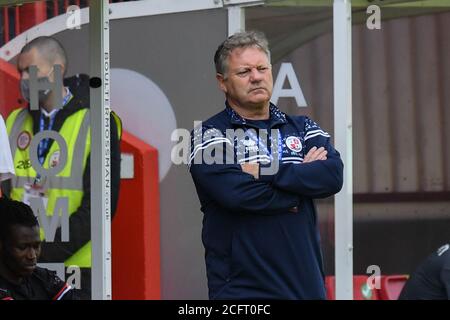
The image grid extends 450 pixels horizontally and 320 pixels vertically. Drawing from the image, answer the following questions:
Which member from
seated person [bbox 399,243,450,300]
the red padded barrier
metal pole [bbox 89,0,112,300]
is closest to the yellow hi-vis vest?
the red padded barrier

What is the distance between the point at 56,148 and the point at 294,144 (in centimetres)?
186

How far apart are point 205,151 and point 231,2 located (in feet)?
5.85

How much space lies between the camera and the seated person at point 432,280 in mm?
5105

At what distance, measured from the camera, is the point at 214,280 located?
4.12 metres

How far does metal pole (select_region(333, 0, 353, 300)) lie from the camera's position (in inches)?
219

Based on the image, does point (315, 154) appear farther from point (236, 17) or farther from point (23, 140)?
point (23, 140)

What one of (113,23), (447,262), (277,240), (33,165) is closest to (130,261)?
(33,165)

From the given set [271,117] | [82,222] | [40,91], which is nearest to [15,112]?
[40,91]

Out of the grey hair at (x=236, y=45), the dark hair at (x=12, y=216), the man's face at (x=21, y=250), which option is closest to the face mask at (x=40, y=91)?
the dark hair at (x=12, y=216)

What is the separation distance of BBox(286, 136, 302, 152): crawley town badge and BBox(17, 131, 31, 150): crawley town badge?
204 cm

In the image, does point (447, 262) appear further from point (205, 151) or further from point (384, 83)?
point (205, 151)

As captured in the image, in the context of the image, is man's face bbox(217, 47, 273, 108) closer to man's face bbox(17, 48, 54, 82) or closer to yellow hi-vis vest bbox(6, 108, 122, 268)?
yellow hi-vis vest bbox(6, 108, 122, 268)

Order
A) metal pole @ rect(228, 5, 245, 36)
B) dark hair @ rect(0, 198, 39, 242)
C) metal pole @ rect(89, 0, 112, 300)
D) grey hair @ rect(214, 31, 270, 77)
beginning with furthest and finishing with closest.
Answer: metal pole @ rect(228, 5, 245, 36), dark hair @ rect(0, 198, 39, 242), metal pole @ rect(89, 0, 112, 300), grey hair @ rect(214, 31, 270, 77)

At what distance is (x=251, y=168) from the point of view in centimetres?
417
